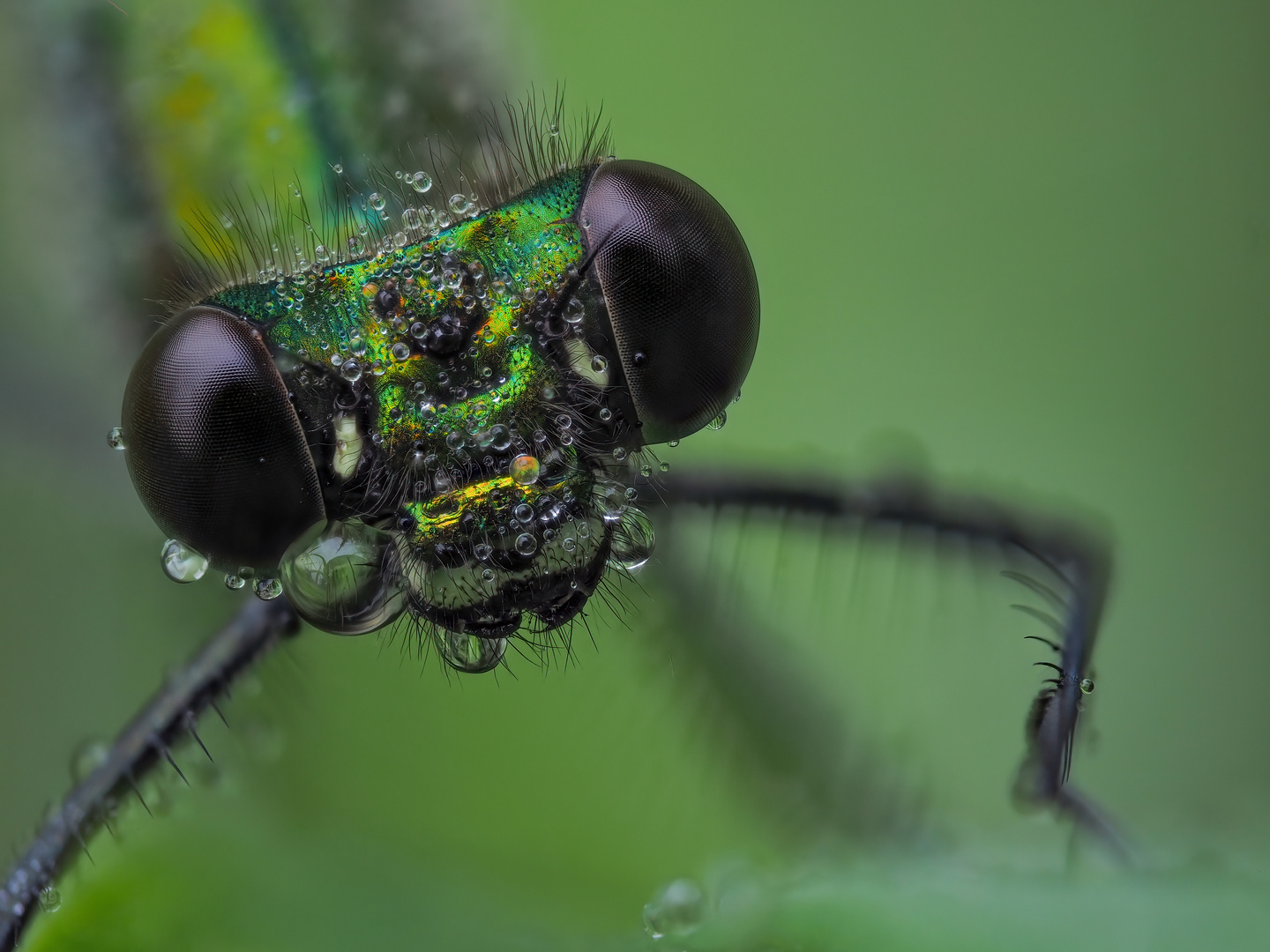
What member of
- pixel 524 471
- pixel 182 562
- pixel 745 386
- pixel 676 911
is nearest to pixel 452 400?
pixel 524 471

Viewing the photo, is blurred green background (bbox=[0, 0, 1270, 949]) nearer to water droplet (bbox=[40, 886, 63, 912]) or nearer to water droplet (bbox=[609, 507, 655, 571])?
water droplet (bbox=[40, 886, 63, 912])

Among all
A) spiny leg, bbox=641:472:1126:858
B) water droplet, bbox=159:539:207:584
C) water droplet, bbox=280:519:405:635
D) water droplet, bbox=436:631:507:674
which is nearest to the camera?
water droplet, bbox=280:519:405:635

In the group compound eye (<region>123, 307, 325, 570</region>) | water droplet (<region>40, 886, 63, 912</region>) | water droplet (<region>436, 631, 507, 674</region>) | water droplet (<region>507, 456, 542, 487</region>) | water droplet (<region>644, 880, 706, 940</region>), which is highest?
water droplet (<region>507, 456, 542, 487</region>)

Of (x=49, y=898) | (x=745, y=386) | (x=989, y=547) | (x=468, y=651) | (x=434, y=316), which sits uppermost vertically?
(x=745, y=386)

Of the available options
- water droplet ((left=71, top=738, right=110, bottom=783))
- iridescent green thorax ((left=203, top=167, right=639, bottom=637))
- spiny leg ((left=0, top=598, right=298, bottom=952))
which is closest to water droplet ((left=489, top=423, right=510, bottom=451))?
iridescent green thorax ((left=203, top=167, right=639, bottom=637))

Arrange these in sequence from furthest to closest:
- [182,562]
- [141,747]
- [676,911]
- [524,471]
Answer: [141,747]
[182,562]
[676,911]
[524,471]

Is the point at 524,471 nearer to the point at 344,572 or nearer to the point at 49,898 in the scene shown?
the point at 344,572

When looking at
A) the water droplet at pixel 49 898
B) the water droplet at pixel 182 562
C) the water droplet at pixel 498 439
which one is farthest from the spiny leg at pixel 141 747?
the water droplet at pixel 498 439

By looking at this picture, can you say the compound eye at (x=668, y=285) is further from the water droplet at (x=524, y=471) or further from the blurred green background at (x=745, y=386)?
the blurred green background at (x=745, y=386)

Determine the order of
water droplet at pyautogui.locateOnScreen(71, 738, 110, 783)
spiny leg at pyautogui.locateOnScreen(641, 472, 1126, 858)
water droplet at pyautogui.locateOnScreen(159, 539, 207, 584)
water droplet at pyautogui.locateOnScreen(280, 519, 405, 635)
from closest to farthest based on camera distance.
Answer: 1. water droplet at pyautogui.locateOnScreen(280, 519, 405, 635)
2. water droplet at pyautogui.locateOnScreen(159, 539, 207, 584)
3. spiny leg at pyautogui.locateOnScreen(641, 472, 1126, 858)
4. water droplet at pyautogui.locateOnScreen(71, 738, 110, 783)
